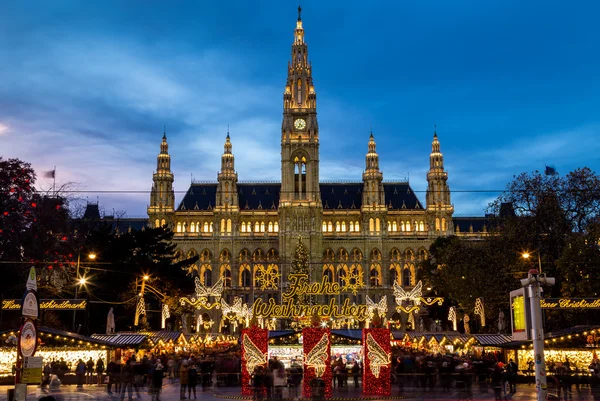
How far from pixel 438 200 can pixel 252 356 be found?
78.9 meters

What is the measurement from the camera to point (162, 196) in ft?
328

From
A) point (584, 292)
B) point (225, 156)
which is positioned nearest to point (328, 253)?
point (225, 156)

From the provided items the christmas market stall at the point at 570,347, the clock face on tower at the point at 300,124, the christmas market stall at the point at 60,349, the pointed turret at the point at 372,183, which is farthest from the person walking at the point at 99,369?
the clock face on tower at the point at 300,124

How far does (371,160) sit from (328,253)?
627 inches

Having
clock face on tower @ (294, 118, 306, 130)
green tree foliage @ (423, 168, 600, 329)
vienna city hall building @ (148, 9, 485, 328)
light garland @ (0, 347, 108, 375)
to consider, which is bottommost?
light garland @ (0, 347, 108, 375)

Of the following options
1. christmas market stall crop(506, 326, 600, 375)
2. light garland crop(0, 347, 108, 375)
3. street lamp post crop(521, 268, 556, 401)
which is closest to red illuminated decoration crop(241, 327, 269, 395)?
light garland crop(0, 347, 108, 375)

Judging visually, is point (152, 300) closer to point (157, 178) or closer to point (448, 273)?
point (448, 273)

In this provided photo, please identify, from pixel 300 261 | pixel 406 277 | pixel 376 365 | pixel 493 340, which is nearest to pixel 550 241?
pixel 493 340

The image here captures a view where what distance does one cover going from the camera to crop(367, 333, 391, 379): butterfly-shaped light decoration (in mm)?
25031

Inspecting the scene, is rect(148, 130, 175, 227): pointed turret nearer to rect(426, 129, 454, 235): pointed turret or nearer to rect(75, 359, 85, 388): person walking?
rect(426, 129, 454, 235): pointed turret

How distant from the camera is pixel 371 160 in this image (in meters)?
103

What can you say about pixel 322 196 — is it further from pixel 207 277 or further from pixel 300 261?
pixel 300 261

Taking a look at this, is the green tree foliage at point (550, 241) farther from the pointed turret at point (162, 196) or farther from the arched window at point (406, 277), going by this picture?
the pointed turret at point (162, 196)

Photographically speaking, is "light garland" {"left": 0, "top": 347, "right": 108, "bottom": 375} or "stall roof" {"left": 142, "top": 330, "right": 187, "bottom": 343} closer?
"light garland" {"left": 0, "top": 347, "right": 108, "bottom": 375}
